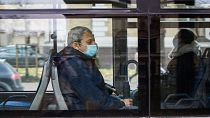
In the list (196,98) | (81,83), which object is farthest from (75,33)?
(196,98)

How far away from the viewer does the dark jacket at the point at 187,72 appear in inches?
132

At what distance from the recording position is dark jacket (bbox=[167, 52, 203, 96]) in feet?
11.0

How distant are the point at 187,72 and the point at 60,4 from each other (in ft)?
3.30

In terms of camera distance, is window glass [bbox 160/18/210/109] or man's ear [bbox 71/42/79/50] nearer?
window glass [bbox 160/18/210/109]

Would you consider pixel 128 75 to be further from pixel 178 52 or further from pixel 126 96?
pixel 178 52

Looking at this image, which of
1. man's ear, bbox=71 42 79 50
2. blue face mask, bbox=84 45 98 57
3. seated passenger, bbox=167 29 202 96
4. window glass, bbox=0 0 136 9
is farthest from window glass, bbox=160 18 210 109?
man's ear, bbox=71 42 79 50

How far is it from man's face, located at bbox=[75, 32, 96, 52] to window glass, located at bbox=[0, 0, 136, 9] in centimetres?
22

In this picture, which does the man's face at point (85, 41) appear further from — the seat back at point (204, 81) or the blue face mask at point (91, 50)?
the seat back at point (204, 81)

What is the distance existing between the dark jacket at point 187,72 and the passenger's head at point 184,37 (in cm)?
9

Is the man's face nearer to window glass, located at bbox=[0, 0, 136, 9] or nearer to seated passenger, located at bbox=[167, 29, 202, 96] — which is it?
window glass, located at bbox=[0, 0, 136, 9]

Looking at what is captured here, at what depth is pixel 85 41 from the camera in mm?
3451

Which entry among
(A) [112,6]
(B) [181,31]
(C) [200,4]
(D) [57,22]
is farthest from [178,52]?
(D) [57,22]

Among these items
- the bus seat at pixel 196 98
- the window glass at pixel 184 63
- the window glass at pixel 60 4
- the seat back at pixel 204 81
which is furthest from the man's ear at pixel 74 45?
the seat back at pixel 204 81

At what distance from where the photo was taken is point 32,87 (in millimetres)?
3363
